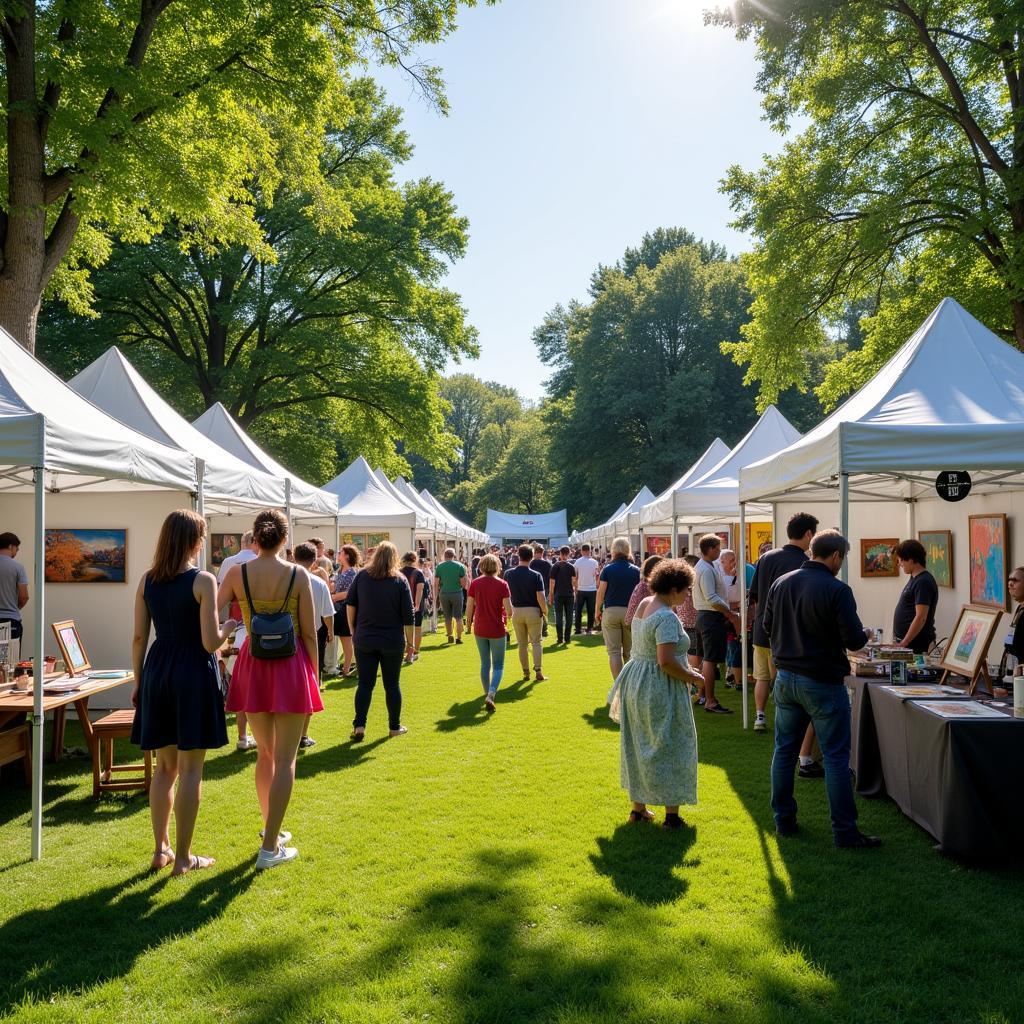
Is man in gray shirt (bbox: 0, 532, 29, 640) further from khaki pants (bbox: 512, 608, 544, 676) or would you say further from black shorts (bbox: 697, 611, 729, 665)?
black shorts (bbox: 697, 611, 729, 665)

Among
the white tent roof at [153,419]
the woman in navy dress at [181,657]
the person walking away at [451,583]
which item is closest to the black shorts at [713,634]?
the white tent roof at [153,419]

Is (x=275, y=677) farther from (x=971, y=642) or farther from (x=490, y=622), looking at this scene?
(x=490, y=622)

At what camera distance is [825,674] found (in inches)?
185

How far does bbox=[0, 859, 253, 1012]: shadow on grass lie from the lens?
335cm

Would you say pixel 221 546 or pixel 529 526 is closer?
pixel 221 546

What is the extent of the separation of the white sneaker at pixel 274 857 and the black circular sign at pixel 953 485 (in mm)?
5438

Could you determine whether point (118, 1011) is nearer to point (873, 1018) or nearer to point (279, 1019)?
point (279, 1019)

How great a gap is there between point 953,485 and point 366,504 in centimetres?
1300

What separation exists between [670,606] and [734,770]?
2199 millimetres

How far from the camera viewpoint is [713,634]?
9.07m

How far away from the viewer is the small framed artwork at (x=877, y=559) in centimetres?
1000

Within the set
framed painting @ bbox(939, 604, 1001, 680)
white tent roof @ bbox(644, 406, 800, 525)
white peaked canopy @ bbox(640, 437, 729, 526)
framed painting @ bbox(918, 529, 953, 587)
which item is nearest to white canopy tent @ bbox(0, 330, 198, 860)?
framed painting @ bbox(939, 604, 1001, 680)

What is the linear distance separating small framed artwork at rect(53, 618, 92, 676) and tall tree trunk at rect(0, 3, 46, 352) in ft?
12.5

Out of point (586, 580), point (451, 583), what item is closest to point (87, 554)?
point (451, 583)
